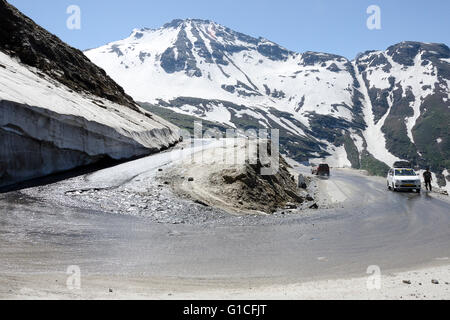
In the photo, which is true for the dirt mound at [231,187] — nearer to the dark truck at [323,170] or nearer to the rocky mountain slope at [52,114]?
the rocky mountain slope at [52,114]

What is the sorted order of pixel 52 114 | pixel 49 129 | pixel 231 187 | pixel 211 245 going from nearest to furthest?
pixel 211 245 < pixel 231 187 < pixel 49 129 < pixel 52 114

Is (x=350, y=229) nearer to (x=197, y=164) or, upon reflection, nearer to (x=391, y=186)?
(x=197, y=164)

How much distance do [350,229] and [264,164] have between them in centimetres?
1011

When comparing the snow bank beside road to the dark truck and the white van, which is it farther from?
the dark truck

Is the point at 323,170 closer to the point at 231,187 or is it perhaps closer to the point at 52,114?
the point at 231,187

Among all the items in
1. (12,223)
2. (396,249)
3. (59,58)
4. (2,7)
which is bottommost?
(396,249)

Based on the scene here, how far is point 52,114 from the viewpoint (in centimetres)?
2042

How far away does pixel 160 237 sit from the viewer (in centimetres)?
1327

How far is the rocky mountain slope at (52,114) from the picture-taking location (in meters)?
18.5

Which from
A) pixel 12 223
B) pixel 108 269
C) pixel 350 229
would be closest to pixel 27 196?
pixel 12 223

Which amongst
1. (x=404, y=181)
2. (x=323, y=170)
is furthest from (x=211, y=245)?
→ (x=323, y=170)

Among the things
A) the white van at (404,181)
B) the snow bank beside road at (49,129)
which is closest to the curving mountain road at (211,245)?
the snow bank beside road at (49,129)

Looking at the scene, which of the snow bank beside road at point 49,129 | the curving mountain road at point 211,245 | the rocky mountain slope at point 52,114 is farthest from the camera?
the rocky mountain slope at point 52,114

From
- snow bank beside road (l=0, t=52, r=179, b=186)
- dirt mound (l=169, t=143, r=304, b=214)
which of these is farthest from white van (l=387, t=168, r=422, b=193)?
snow bank beside road (l=0, t=52, r=179, b=186)
